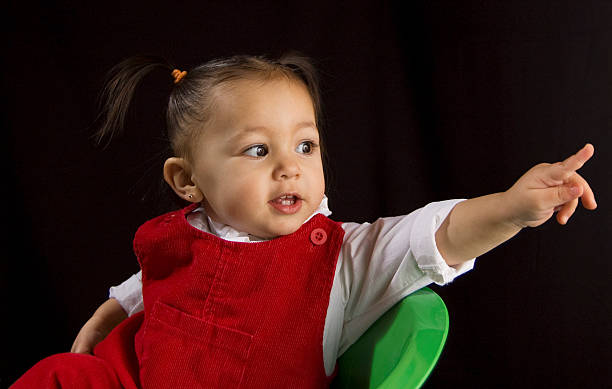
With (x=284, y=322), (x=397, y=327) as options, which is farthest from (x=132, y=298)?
(x=397, y=327)

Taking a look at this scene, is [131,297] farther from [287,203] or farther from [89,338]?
[287,203]

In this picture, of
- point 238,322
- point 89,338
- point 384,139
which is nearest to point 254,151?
point 238,322

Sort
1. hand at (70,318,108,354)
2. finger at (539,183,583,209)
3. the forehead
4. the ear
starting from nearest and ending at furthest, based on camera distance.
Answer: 1. finger at (539,183,583,209)
2. the forehead
3. the ear
4. hand at (70,318,108,354)

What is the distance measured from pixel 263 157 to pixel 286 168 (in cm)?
5

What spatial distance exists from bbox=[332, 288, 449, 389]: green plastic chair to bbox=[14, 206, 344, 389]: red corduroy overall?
6 centimetres

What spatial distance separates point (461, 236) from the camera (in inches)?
→ 35.0

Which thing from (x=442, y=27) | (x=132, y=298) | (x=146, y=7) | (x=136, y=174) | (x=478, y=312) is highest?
(x=146, y=7)

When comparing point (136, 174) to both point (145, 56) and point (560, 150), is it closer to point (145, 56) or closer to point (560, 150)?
point (145, 56)

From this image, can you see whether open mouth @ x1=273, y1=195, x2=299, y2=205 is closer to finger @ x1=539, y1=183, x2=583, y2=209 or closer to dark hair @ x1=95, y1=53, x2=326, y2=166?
dark hair @ x1=95, y1=53, x2=326, y2=166

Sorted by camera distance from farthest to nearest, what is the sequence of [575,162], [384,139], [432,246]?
[384,139] < [432,246] < [575,162]

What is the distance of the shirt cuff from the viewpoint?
91 centimetres

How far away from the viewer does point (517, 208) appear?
0.82 m

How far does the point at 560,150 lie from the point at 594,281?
11.2 inches

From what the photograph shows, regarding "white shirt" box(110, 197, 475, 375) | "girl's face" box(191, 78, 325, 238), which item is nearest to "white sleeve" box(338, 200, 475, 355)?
"white shirt" box(110, 197, 475, 375)
